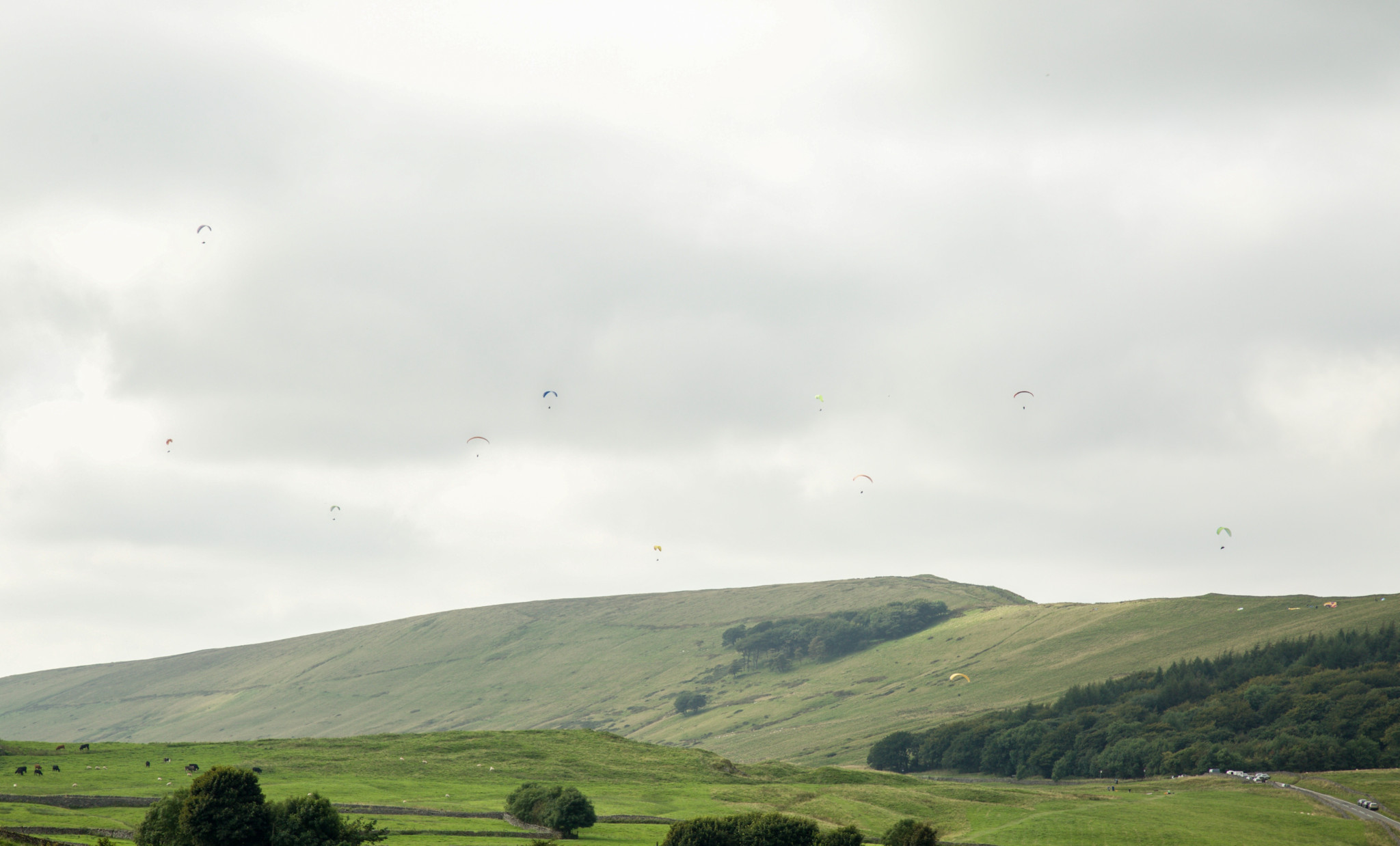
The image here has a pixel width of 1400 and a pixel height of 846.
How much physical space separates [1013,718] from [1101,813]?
84.6 m

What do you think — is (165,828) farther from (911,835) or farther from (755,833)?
(911,835)

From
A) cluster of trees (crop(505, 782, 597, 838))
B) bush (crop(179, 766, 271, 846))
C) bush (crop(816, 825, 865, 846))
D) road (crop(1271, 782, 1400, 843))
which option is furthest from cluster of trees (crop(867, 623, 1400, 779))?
bush (crop(179, 766, 271, 846))

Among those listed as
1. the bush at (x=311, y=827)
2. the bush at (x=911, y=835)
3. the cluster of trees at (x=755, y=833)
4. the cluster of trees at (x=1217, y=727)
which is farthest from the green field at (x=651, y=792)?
the bush at (x=911, y=835)

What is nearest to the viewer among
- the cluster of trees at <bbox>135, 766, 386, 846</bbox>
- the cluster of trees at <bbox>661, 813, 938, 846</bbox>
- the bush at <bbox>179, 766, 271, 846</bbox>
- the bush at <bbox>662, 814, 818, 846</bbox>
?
the bush at <bbox>179, 766, 271, 846</bbox>

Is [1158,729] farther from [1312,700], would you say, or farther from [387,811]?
[387,811]

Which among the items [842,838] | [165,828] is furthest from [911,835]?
[165,828]

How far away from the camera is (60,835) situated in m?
73.6

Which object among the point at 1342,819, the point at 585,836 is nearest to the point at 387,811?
the point at 585,836

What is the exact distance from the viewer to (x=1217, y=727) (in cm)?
17300

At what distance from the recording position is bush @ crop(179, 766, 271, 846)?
68.1 m

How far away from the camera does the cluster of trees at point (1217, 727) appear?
6078 inches

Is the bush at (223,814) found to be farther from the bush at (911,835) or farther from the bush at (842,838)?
the bush at (911,835)

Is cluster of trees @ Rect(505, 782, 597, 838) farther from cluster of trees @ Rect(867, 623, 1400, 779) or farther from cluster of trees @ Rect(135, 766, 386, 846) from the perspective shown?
cluster of trees @ Rect(867, 623, 1400, 779)

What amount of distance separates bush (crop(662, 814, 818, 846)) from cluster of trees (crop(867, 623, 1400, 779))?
109 metres
